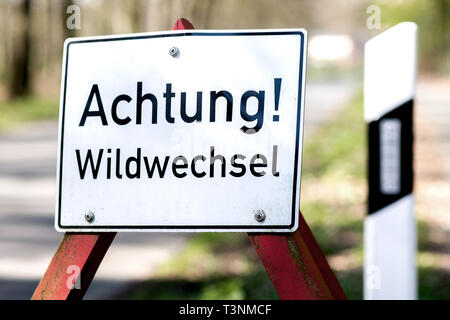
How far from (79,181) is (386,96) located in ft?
3.33

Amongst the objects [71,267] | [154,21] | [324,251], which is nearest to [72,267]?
[71,267]

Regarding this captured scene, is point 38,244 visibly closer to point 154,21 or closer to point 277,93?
point 277,93

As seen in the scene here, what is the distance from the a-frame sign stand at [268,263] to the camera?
2.01 m

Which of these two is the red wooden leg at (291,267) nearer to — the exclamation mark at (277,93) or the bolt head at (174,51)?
the exclamation mark at (277,93)

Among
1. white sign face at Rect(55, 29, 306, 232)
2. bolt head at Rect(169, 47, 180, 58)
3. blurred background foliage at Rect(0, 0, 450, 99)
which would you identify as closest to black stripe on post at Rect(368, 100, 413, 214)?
white sign face at Rect(55, 29, 306, 232)

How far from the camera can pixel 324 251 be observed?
5.82 m

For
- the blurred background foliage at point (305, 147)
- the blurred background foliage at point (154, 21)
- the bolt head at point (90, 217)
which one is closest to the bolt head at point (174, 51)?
the bolt head at point (90, 217)

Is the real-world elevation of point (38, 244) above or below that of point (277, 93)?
below

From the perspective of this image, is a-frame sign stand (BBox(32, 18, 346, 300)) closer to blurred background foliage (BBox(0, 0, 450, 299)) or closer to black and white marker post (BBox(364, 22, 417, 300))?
black and white marker post (BBox(364, 22, 417, 300))

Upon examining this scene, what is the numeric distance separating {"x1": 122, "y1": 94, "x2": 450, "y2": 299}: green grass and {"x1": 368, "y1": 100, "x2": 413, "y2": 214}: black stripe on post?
4.32ft

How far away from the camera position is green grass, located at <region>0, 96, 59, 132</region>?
2000 centimetres

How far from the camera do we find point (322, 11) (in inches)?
2645

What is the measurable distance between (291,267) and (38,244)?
4712mm
